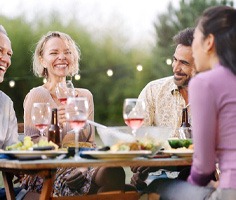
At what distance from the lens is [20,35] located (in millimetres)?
16031

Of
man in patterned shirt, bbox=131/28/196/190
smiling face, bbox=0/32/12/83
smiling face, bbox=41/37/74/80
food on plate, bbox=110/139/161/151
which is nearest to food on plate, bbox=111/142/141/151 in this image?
food on plate, bbox=110/139/161/151

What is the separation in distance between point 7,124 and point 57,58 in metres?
0.71

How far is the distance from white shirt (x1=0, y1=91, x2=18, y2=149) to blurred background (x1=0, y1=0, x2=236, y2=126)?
41.1 feet

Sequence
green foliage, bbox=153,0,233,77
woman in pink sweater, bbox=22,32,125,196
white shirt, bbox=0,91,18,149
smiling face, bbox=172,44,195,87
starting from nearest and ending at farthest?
woman in pink sweater, bbox=22,32,125,196, white shirt, bbox=0,91,18,149, smiling face, bbox=172,44,195,87, green foliage, bbox=153,0,233,77

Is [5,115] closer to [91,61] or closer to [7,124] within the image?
[7,124]

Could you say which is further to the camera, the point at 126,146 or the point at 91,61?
the point at 91,61

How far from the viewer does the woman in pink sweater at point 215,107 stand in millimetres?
2135

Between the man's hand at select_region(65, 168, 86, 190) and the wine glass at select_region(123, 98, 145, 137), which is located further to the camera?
the man's hand at select_region(65, 168, 86, 190)

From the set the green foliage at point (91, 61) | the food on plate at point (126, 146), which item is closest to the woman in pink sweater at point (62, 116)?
the food on plate at point (126, 146)

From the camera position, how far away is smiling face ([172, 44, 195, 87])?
12.5ft

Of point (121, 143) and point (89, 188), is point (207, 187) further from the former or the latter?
point (89, 188)

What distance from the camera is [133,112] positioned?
2633 mm

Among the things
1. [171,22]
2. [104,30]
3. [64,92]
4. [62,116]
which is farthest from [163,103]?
[104,30]

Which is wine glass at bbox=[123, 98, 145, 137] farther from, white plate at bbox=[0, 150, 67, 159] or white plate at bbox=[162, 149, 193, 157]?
white plate at bbox=[0, 150, 67, 159]
